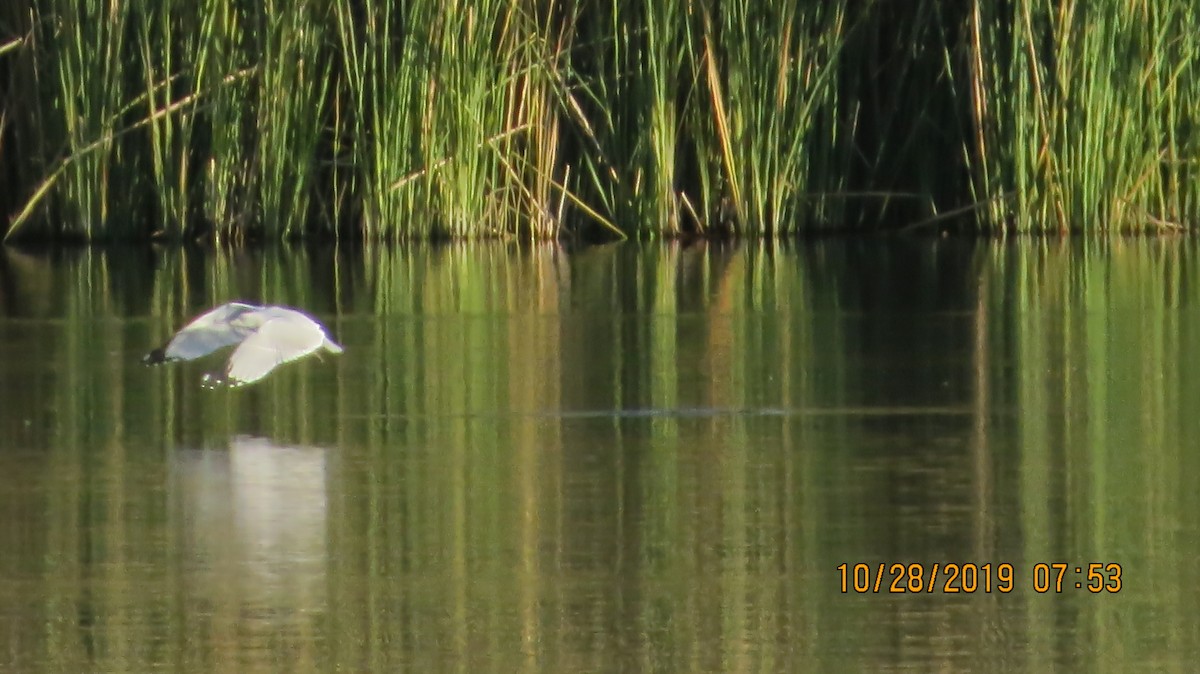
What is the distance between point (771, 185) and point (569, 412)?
5157 mm

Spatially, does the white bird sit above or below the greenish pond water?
above

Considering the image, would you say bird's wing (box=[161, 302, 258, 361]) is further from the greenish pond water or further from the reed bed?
the reed bed

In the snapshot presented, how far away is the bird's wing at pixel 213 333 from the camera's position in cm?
514

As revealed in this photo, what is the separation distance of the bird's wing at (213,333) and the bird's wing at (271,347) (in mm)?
102

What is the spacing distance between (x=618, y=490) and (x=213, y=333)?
1.63 meters

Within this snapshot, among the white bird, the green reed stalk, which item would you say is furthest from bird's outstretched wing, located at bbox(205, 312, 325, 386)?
the green reed stalk

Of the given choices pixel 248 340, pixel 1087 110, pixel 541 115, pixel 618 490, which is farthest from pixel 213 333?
pixel 1087 110

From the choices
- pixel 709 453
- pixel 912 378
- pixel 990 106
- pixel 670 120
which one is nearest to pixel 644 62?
pixel 670 120

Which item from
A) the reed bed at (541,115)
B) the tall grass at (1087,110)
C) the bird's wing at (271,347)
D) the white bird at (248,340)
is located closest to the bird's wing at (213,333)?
the white bird at (248,340)

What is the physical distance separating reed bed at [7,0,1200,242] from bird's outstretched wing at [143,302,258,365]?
4105 mm

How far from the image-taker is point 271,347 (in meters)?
4.98

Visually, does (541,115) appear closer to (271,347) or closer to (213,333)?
(213,333)

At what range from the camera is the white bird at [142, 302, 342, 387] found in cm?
495

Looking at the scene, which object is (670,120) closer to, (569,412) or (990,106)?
(990,106)
